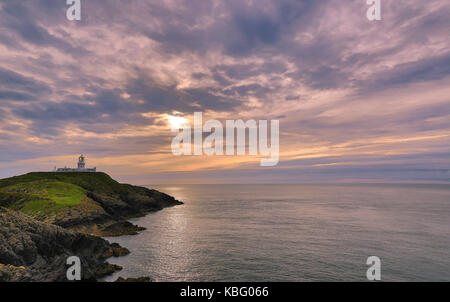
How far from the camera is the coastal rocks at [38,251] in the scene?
24688 millimetres

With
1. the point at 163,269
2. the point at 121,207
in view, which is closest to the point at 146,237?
the point at 163,269

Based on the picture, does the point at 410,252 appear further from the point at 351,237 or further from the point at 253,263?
the point at 253,263

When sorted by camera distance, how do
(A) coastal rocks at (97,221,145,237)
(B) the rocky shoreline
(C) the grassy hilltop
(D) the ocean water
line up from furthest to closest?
(A) coastal rocks at (97,221,145,237), (C) the grassy hilltop, (D) the ocean water, (B) the rocky shoreline

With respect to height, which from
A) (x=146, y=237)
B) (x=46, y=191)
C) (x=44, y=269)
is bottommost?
(x=146, y=237)

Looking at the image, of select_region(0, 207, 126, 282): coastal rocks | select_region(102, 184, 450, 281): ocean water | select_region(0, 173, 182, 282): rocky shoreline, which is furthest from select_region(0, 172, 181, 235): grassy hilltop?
select_region(0, 207, 126, 282): coastal rocks

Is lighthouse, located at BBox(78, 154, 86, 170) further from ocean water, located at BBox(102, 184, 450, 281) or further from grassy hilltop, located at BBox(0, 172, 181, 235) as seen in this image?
ocean water, located at BBox(102, 184, 450, 281)

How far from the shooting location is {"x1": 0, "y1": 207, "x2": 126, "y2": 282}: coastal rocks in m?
24.7

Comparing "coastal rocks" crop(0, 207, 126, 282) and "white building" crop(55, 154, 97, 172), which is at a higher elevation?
"white building" crop(55, 154, 97, 172)

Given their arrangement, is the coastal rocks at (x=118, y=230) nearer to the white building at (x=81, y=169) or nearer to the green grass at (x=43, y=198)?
the green grass at (x=43, y=198)

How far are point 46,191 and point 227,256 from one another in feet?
215

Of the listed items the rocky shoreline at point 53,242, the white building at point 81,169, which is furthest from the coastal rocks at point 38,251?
the white building at point 81,169
